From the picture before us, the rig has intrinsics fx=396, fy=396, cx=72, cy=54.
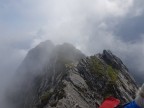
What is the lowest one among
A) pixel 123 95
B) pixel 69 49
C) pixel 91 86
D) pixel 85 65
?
pixel 123 95

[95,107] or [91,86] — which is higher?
[91,86]

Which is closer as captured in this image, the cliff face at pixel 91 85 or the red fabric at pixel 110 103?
the red fabric at pixel 110 103

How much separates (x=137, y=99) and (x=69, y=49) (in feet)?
620

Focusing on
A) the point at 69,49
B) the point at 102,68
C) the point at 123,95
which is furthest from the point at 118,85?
the point at 69,49

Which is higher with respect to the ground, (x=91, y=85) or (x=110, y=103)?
(x=91, y=85)

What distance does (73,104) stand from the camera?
8100cm

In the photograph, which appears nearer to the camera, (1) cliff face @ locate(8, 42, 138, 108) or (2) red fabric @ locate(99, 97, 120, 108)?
(2) red fabric @ locate(99, 97, 120, 108)

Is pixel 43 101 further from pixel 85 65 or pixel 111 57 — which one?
pixel 111 57

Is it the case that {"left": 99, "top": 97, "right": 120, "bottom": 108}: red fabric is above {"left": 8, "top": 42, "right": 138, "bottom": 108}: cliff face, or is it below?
below

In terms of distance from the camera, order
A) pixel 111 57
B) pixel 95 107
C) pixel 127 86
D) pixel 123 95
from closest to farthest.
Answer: pixel 95 107, pixel 123 95, pixel 127 86, pixel 111 57

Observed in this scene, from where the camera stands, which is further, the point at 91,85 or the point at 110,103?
the point at 91,85

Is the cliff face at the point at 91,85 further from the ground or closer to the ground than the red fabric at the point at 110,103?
further from the ground

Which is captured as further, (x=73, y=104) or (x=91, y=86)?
(x=91, y=86)

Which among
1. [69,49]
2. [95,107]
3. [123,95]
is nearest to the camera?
[95,107]
